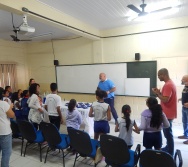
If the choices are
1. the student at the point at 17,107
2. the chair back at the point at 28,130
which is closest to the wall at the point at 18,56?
the student at the point at 17,107

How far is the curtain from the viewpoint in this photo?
5.64 m

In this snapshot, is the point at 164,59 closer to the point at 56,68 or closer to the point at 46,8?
the point at 46,8

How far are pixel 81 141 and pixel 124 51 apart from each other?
3.25m

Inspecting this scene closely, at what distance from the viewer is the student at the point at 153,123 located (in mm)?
2119

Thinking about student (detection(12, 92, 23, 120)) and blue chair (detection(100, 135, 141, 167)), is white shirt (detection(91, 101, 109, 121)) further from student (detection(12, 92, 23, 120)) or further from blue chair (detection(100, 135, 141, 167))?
student (detection(12, 92, 23, 120))

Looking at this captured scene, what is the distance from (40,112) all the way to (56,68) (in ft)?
10.4

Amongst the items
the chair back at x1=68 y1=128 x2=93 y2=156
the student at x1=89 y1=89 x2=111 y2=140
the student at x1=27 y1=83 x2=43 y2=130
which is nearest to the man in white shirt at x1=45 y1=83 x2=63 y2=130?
the student at x1=27 y1=83 x2=43 y2=130

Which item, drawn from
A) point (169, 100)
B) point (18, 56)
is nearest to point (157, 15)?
point (169, 100)

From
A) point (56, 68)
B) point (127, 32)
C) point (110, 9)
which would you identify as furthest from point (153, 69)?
point (56, 68)

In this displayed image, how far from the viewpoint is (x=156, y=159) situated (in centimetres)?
164

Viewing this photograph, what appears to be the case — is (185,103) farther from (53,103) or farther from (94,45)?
(94,45)

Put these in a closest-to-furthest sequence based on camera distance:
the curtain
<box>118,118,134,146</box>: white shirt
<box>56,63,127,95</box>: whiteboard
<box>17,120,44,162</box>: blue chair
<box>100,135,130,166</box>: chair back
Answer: <box>100,135,130,166</box>: chair back → <box>118,118,134,146</box>: white shirt → <box>17,120,44,162</box>: blue chair → <box>56,63,127,95</box>: whiteboard → the curtain

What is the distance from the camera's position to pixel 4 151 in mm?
2215

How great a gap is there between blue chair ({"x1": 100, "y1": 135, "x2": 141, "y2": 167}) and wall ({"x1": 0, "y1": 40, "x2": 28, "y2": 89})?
5309 mm
